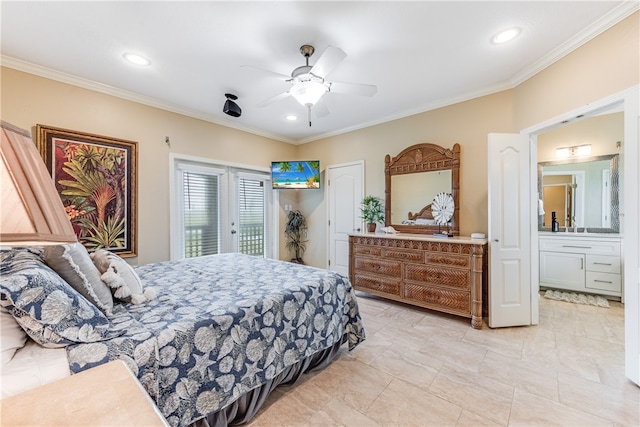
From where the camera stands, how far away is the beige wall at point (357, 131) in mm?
2137

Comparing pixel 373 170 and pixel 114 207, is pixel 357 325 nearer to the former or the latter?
pixel 373 170

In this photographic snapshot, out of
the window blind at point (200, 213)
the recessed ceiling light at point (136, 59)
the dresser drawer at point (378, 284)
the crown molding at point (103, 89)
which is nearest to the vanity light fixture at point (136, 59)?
the recessed ceiling light at point (136, 59)

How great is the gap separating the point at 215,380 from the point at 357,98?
10.8ft

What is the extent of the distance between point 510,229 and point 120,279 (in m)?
3.57

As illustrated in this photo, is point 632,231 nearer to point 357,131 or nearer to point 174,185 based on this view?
point 357,131

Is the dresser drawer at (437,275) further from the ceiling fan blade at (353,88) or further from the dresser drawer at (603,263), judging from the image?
the dresser drawer at (603,263)

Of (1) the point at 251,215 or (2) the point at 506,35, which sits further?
(1) the point at 251,215

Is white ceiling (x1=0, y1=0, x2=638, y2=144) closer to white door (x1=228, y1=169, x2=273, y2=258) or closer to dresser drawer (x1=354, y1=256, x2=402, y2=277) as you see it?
white door (x1=228, y1=169, x2=273, y2=258)

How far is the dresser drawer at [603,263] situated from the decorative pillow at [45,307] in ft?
17.9

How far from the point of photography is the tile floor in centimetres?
162

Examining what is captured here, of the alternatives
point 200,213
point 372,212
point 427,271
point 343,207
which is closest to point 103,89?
point 200,213

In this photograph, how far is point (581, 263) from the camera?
148 inches

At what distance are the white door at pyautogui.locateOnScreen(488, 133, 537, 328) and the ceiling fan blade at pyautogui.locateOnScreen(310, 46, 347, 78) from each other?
2.06 metres

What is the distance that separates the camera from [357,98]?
11.1 ft
